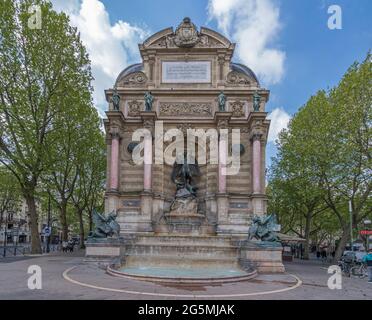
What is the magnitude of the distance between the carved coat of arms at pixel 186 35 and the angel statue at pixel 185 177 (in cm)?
892

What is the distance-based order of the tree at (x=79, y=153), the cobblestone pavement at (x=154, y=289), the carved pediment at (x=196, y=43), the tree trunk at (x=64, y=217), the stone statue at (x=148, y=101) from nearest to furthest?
the cobblestone pavement at (x=154, y=289) < the stone statue at (x=148, y=101) < the carved pediment at (x=196, y=43) < the tree at (x=79, y=153) < the tree trunk at (x=64, y=217)

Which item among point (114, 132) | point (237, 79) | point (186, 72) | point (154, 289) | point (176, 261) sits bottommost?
point (176, 261)

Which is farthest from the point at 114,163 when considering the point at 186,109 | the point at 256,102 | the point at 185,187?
the point at 256,102

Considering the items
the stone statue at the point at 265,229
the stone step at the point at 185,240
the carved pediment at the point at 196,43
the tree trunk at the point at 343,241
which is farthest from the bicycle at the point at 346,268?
the carved pediment at the point at 196,43

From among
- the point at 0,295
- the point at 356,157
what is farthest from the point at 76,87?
the point at 356,157

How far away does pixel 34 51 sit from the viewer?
85.1 ft

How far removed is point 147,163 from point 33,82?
34.0 ft

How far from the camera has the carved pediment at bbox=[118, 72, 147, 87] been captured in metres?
28.4

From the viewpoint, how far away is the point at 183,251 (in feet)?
62.3

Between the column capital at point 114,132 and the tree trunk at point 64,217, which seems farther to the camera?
the tree trunk at point 64,217

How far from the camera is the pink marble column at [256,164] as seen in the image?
25.4 metres

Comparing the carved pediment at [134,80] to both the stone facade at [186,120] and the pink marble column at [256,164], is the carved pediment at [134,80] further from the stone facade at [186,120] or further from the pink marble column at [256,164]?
the pink marble column at [256,164]

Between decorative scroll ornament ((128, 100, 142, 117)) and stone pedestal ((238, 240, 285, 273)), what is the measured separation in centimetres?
1432

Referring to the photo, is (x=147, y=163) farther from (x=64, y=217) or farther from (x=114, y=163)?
(x=64, y=217)
